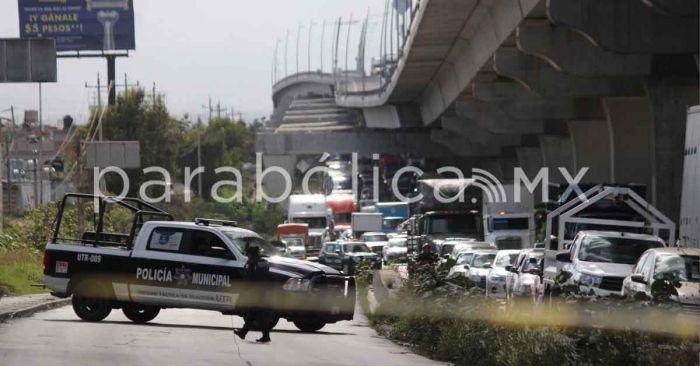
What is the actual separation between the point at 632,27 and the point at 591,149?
21.2 meters

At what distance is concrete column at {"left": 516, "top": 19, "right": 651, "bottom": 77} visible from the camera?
131 feet

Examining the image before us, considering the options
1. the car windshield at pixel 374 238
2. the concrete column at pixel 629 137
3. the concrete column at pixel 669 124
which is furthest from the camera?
the car windshield at pixel 374 238

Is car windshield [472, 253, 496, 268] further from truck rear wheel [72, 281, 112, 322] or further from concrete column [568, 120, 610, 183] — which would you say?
concrete column [568, 120, 610, 183]

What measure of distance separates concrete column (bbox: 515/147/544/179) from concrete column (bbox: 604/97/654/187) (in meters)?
21.2

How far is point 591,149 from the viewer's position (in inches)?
2270

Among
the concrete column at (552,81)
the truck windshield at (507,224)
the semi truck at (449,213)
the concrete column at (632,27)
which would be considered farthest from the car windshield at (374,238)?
the concrete column at (632,27)

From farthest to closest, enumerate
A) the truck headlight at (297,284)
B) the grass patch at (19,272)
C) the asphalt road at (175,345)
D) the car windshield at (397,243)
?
the car windshield at (397,243)
the grass patch at (19,272)
the truck headlight at (297,284)
the asphalt road at (175,345)

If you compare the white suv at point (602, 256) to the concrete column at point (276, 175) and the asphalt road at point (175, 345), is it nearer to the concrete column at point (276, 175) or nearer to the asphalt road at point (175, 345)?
the asphalt road at point (175, 345)

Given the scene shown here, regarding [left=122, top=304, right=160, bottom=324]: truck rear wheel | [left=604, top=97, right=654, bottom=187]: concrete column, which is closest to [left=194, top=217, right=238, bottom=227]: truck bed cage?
[left=122, top=304, right=160, bottom=324]: truck rear wheel

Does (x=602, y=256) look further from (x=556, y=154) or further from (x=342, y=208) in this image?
(x=342, y=208)

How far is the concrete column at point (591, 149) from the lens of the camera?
5731 cm

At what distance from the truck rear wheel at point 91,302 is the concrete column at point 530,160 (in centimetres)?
4930

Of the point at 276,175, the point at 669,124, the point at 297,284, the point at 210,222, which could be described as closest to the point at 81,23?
the point at 276,175

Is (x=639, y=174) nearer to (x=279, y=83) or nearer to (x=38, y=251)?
(x=38, y=251)
